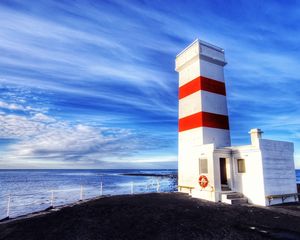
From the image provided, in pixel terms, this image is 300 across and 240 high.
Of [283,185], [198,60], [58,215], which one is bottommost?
[58,215]

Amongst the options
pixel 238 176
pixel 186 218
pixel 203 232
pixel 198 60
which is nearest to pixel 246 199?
pixel 238 176

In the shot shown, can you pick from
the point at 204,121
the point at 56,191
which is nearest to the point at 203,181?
the point at 204,121

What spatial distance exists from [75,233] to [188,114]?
33.8 feet

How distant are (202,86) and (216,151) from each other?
14.5 feet

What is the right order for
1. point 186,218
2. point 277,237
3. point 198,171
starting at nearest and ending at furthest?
1. point 277,237
2. point 186,218
3. point 198,171

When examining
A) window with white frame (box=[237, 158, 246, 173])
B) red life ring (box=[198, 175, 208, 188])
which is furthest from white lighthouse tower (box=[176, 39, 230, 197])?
window with white frame (box=[237, 158, 246, 173])

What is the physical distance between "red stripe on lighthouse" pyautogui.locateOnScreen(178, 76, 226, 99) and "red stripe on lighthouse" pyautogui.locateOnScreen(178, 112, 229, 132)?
5.29ft

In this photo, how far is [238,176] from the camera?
11805mm

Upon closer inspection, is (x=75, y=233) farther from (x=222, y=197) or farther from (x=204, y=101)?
(x=204, y=101)

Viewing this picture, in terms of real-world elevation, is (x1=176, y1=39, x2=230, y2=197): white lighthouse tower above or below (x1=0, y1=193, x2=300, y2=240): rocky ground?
above

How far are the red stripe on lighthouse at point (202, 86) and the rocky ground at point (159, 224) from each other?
7512mm

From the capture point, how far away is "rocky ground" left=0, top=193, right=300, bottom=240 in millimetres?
5977

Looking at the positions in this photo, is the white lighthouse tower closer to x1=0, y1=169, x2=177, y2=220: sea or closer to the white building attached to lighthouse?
the white building attached to lighthouse

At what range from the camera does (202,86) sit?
550 inches
